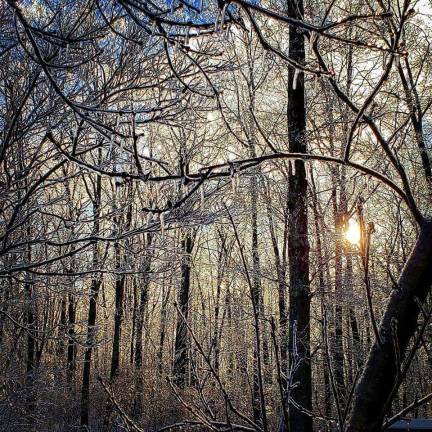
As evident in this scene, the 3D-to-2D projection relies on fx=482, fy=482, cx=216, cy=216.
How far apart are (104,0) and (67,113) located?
1235mm

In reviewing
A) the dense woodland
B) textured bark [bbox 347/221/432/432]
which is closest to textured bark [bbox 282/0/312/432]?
the dense woodland

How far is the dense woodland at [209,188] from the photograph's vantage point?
4.49 feet

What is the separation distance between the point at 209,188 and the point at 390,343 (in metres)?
3.89

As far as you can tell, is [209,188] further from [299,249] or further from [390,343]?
[390,343]

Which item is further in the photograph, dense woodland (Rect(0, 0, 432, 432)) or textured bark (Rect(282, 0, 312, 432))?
textured bark (Rect(282, 0, 312, 432))

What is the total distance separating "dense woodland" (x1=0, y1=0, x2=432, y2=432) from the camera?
1.37 meters

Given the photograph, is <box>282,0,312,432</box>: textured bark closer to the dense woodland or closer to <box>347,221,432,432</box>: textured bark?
the dense woodland

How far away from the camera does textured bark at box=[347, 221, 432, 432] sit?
115 cm

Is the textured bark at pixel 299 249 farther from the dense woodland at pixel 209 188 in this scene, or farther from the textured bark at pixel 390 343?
the textured bark at pixel 390 343

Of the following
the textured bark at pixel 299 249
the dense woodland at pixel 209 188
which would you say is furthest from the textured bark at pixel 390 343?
the textured bark at pixel 299 249

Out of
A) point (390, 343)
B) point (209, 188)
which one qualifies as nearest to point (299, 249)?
point (209, 188)

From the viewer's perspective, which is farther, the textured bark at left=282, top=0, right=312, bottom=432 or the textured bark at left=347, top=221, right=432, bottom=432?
the textured bark at left=282, top=0, right=312, bottom=432

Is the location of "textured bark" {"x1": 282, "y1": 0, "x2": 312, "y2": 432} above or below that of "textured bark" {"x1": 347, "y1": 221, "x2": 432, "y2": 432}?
above

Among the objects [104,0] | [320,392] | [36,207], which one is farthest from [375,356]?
[320,392]
